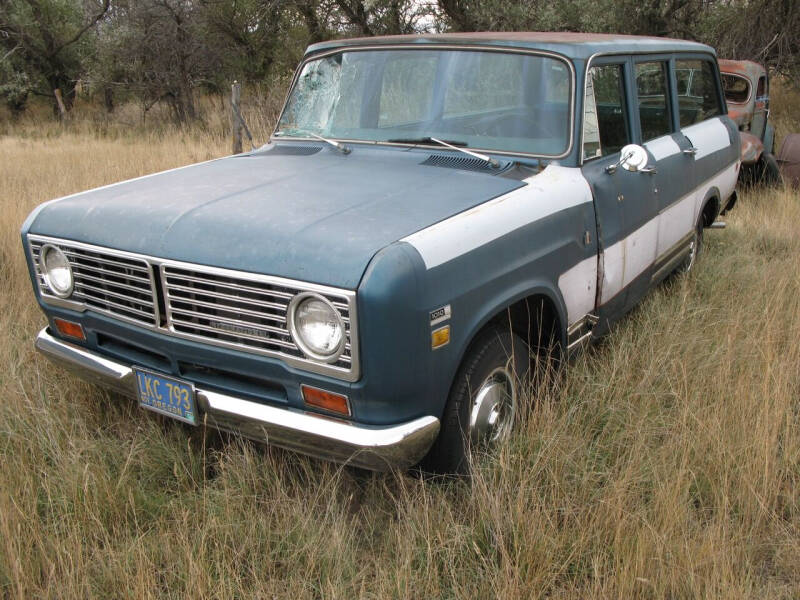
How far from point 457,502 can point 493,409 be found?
388 mm

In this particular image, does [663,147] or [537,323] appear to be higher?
[663,147]

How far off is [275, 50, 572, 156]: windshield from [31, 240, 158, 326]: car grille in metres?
1.45

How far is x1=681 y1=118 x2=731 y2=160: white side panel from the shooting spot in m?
4.61

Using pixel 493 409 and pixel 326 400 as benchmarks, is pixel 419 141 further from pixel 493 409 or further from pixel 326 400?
pixel 326 400

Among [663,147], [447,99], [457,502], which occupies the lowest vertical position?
[457,502]

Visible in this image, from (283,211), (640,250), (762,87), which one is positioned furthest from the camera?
(762,87)

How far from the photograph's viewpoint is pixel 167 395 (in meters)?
2.64

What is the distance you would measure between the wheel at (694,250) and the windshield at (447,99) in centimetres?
212

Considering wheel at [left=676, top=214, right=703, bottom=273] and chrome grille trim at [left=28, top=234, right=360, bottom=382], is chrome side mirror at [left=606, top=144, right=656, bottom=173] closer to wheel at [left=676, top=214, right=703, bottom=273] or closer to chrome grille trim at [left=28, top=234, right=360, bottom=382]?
chrome grille trim at [left=28, top=234, right=360, bottom=382]

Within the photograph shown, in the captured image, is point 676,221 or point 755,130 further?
point 755,130

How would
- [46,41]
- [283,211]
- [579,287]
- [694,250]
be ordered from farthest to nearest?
[46,41] < [694,250] < [579,287] < [283,211]

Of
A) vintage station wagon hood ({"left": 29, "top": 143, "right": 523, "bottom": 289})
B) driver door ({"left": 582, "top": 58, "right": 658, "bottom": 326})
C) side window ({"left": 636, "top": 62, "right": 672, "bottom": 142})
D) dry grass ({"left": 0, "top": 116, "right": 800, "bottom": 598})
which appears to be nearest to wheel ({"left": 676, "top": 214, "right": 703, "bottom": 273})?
side window ({"left": 636, "top": 62, "right": 672, "bottom": 142})

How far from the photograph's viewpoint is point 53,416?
3.11m

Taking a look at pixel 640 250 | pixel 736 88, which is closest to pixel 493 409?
pixel 640 250
